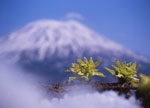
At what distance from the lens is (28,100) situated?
283cm

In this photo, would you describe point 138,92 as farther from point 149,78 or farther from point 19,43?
point 19,43

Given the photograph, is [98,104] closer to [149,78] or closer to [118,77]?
[149,78]

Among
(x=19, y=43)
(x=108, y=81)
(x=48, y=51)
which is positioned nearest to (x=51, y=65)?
(x=48, y=51)

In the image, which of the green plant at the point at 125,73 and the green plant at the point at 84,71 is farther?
the green plant at the point at 125,73

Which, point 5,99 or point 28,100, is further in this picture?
point 28,100

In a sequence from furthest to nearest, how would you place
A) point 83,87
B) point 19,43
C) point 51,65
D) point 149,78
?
point 19,43 < point 51,65 < point 83,87 < point 149,78

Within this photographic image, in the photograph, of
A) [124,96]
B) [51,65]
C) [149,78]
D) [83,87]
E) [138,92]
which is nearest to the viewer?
[149,78]

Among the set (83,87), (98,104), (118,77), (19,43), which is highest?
(19,43)

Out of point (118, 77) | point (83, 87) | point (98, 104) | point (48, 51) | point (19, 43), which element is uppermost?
point (19, 43)

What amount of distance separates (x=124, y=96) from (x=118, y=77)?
0.91m

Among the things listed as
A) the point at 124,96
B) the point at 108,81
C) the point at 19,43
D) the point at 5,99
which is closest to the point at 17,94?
the point at 5,99

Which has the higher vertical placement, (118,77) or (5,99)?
(118,77)

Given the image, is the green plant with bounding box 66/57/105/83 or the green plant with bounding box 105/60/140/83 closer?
the green plant with bounding box 66/57/105/83

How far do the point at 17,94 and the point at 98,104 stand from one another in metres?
0.90
